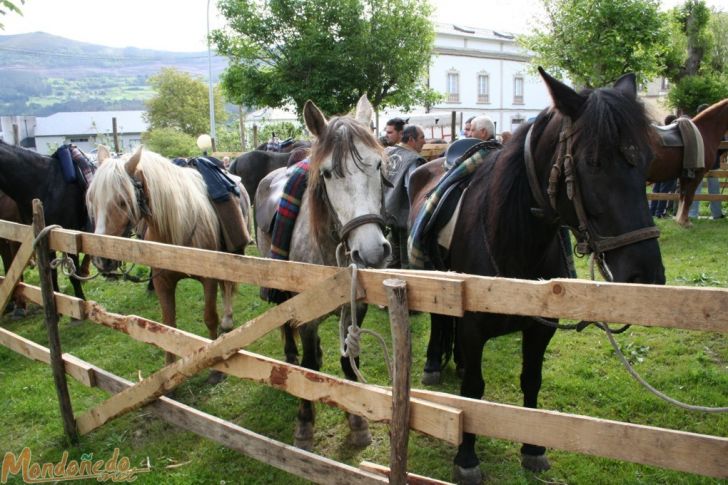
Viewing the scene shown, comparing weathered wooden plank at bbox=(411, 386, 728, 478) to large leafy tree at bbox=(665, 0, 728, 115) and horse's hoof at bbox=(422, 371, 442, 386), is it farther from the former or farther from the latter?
large leafy tree at bbox=(665, 0, 728, 115)

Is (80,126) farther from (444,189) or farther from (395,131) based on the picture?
(444,189)

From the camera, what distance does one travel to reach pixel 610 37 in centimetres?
1150

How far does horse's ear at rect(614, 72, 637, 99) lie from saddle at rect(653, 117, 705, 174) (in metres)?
5.04

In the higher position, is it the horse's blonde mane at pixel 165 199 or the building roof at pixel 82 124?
the building roof at pixel 82 124

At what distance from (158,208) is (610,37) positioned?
458 inches

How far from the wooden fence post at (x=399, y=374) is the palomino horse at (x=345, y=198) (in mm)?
534

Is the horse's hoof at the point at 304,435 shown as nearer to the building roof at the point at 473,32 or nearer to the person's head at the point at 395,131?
the person's head at the point at 395,131

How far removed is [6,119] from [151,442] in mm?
60677

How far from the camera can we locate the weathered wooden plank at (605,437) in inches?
56.1

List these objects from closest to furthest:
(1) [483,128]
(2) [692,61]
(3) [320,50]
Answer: (1) [483,128] → (3) [320,50] → (2) [692,61]

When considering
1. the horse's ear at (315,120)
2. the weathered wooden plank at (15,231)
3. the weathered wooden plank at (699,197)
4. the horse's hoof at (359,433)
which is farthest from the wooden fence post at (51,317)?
the weathered wooden plank at (699,197)

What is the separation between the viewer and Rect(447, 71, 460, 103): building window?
3781cm

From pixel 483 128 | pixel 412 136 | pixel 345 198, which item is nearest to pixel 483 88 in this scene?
pixel 412 136

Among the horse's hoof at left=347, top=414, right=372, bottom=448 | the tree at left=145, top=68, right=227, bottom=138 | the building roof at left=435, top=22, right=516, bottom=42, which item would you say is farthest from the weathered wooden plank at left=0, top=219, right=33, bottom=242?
the tree at left=145, top=68, right=227, bottom=138
